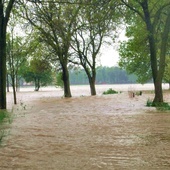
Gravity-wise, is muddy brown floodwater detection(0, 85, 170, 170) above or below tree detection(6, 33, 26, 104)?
below

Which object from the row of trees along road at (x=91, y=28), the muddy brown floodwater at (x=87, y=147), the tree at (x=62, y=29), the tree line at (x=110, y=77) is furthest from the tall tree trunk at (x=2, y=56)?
the tree line at (x=110, y=77)

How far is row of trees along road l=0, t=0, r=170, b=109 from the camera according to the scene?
17.2 meters

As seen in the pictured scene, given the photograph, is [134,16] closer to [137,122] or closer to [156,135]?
[137,122]

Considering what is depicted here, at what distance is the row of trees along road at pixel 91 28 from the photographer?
1716cm

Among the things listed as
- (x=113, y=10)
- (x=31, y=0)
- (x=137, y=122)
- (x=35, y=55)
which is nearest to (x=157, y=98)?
(x=113, y=10)

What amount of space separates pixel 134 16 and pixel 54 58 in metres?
16.5

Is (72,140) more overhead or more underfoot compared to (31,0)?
more underfoot

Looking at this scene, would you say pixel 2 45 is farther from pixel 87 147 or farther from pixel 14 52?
pixel 87 147

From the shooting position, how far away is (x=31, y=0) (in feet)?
51.2

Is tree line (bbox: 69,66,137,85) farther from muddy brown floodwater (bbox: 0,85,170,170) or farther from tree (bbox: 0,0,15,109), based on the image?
muddy brown floodwater (bbox: 0,85,170,170)

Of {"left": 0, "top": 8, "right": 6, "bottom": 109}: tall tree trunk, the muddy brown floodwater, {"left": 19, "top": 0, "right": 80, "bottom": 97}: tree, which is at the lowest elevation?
the muddy brown floodwater

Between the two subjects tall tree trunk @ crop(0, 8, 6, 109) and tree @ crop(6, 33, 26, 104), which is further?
tree @ crop(6, 33, 26, 104)

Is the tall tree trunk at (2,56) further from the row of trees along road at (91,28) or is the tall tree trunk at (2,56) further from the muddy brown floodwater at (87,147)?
the muddy brown floodwater at (87,147)

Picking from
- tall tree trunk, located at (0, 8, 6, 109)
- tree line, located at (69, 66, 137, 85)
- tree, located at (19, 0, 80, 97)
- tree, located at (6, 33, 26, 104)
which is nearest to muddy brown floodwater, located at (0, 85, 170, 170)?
tall tree trunk, located at (0, 8, 6, 109)
